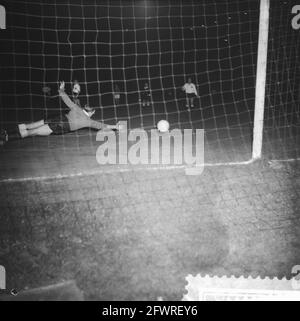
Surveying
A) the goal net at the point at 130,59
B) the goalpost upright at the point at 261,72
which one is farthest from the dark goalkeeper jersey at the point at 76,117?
the goal net at the point at 130,59

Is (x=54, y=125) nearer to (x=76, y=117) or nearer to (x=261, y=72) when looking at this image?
(x=76, y=117)

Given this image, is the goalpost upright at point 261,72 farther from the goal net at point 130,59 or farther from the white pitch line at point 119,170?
the goal net at point 130,59

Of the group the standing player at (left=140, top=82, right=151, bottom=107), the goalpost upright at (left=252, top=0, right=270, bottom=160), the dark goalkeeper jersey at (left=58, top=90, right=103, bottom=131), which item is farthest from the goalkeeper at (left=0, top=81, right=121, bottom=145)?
the standing player at (left=140, top=82, right=151, bottom=107)

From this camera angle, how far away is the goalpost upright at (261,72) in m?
5.91

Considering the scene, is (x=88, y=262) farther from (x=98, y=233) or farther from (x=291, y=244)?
(x=291, y=244)

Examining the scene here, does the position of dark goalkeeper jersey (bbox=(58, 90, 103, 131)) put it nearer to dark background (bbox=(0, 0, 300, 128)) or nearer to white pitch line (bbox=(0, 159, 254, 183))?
white pitch line (bbox=(0, 159, 254, 183))

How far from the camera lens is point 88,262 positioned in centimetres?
393
